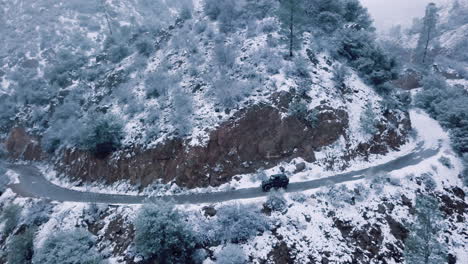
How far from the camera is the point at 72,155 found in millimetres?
33219

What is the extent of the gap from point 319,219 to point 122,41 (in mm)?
42958

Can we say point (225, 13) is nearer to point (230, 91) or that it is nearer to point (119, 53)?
point (230, 91)

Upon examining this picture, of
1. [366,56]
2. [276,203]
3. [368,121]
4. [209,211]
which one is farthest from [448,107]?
[209,211]

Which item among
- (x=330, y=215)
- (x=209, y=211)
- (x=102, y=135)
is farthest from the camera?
(x=102, y=135)

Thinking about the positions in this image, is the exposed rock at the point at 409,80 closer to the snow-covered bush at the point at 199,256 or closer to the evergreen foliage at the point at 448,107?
the evergreen foliage at the point at 448,107

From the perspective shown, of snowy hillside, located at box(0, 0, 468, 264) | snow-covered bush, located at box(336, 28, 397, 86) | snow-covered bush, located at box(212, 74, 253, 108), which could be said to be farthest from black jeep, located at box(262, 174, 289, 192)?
snow-covered bush, located at box(336, 28, 397, 86)

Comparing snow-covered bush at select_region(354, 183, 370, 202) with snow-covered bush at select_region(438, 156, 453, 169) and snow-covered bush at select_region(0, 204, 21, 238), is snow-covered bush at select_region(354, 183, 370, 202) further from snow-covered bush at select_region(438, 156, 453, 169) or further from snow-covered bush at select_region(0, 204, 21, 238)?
snow-covered bush at select_region(0, 204, 21, 238)

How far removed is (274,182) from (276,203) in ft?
7.12

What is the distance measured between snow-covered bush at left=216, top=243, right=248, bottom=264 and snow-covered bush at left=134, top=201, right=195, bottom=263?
227cm

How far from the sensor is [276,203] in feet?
71.9

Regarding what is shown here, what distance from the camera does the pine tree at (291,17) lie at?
107 ft

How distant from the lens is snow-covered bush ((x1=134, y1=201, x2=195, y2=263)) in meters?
19.0

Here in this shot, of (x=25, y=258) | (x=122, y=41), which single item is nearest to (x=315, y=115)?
(x=25, y=258)

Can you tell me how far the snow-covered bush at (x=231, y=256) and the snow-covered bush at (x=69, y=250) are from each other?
849 centimetres
